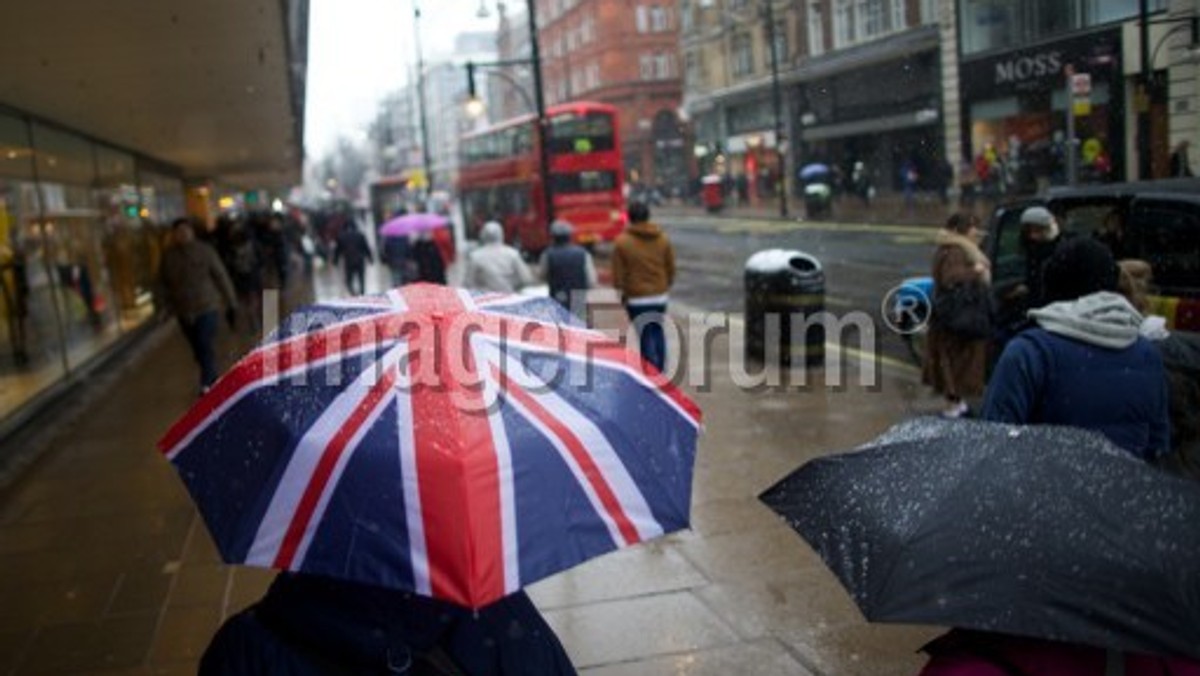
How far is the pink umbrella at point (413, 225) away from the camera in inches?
682

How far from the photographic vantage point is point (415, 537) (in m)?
1.95

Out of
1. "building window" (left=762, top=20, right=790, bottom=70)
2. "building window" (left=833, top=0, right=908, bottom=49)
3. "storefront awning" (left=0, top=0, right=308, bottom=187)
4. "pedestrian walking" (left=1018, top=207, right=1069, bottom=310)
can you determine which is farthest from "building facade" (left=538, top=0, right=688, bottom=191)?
"pedestrian walking" (left=1018, top=207, right=1069, bottom=310)

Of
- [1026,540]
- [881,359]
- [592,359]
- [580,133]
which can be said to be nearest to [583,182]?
[580,133]

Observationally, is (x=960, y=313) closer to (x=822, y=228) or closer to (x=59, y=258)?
(x=59, y=258)

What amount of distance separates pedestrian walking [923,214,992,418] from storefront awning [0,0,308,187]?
5152 millimetres

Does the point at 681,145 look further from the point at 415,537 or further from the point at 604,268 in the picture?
the point at 415,537

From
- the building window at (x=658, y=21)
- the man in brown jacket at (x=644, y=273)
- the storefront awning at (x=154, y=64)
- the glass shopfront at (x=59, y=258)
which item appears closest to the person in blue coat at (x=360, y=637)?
the storefront awning at (x=154, y=64)

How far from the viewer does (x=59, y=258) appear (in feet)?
45.1

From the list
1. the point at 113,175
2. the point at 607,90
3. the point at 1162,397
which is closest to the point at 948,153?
the point at 113,175

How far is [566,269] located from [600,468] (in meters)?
7.94

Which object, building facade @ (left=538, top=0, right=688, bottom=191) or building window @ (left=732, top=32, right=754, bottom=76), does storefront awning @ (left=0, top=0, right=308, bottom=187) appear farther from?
building facade @ (left=538, top=0, right=688, bottom=191)

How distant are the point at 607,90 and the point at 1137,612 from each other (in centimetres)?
6239

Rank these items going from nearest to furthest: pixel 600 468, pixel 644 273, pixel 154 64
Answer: pixel 600 468 → pixel 644 273 → pixel 154 64

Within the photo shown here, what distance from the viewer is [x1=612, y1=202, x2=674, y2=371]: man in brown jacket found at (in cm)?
938
